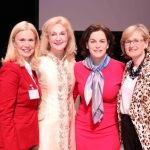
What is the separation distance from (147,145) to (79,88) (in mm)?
756

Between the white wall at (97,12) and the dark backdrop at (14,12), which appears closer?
the dark backdrop at (14,12)

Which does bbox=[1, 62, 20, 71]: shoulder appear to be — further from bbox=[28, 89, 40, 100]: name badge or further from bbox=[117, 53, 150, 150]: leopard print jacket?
bbox=[117, 53, 150, 150]: leopard print jacket

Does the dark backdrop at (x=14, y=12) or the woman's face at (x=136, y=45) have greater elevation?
the dark backdrop at (x=14, y=12)

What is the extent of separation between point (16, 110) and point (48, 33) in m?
0.75

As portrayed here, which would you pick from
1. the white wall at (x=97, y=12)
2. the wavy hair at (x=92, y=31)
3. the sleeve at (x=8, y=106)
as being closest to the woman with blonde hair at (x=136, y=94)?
the wavy hair at (x=92, y=31)

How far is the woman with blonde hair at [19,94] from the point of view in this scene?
6.99ft

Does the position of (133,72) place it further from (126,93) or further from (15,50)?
(15,50)

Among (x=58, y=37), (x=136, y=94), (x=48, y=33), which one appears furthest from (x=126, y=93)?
(x=48, y=33)

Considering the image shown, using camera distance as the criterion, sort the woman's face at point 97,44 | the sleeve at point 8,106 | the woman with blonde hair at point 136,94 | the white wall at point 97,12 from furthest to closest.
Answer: the white wall at point 97,12, the woman's face at point 97,44, the woman with blonde hair at point 136,94, the sleeve at point 8,106

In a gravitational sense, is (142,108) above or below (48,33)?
below

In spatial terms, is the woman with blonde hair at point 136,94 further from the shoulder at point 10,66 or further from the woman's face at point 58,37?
the shoulder at point 10,66

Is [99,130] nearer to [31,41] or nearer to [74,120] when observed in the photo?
[74,120]

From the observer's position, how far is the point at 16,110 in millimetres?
2207

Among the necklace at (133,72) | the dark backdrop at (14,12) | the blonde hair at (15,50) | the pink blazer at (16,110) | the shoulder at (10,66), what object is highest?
the dark backdrop at (14,12)
